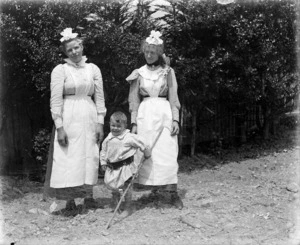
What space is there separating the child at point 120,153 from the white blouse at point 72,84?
11.9 inches

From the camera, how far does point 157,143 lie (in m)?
4.50

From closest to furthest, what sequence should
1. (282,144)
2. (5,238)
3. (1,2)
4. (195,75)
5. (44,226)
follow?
(5,238) → (44,226) → (1,2) → (195,75) → (282,144)

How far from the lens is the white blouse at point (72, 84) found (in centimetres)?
429

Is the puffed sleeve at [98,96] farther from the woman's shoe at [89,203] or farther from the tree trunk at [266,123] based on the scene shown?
the tree trunk at [266,123]

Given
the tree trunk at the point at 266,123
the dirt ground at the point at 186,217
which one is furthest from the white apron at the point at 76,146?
the tree trunk at the point at 266,123

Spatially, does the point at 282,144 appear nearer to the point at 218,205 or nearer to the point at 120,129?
the point at 218,205

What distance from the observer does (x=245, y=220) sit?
4.28 meters

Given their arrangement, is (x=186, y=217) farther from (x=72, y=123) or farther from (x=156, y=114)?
(x=72, y=123)

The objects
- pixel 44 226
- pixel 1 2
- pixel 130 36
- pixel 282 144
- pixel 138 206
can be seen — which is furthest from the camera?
pixel 282 144

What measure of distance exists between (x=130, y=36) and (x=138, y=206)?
2537 millimetres

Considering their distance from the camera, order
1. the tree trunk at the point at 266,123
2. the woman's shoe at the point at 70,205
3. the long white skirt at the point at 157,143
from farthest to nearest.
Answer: the tree trunk at the point at 266,123, the woman's shoe at the point at 70,205, the long white skirt at the point at 157,143

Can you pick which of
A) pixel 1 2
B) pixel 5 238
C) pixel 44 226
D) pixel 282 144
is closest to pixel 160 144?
pixel 44 226

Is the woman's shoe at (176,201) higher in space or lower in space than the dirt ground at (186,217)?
higher

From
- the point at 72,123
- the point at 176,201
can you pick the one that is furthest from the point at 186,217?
the point at 72,123
